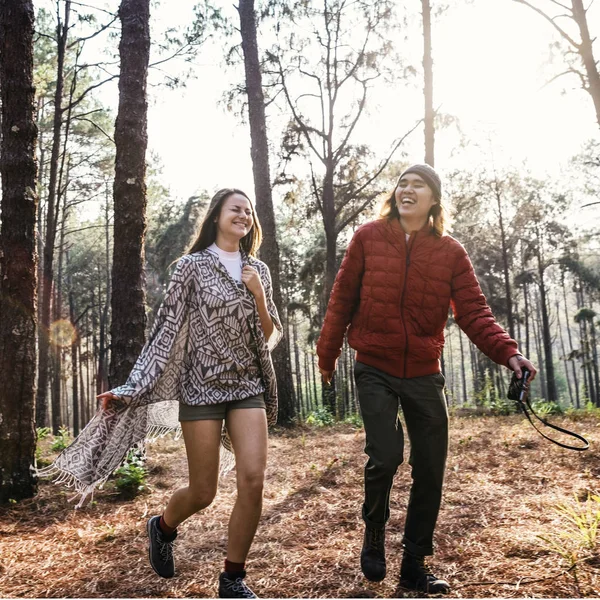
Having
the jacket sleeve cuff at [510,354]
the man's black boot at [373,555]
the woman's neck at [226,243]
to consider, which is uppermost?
the woman's neck at [226,243]

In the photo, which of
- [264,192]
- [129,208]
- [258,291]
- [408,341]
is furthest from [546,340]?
[258,291]

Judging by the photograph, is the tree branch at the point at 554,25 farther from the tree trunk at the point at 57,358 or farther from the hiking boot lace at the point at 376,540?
the tree trunk at the point at 57,358

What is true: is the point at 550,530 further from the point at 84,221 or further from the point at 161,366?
the point at 84,221

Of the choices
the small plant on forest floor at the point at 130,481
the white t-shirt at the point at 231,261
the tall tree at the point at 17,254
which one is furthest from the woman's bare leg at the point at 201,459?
the tall tree at the point at 17,254

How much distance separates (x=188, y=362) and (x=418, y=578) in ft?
5.86

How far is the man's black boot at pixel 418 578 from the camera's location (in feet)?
9.62

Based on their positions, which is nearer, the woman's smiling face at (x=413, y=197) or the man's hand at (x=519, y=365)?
the man's hand at (x=519, y=365)

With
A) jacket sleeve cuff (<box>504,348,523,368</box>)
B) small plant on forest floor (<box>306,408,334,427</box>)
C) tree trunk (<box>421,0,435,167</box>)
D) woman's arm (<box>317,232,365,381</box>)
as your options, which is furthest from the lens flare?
jacket sleeve cuff (<box>504,348,523,368</box>)

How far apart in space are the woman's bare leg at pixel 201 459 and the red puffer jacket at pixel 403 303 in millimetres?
850

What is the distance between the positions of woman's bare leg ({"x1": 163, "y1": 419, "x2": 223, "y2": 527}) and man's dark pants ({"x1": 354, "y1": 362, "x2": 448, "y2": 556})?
33.5 inches

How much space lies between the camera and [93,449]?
3.18 meters

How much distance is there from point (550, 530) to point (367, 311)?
2026 mm

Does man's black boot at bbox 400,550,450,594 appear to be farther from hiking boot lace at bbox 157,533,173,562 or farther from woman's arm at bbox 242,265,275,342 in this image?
woman's arm at bbox 242,265,275,342

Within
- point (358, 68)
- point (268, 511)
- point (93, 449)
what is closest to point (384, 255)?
point (93, 449)
